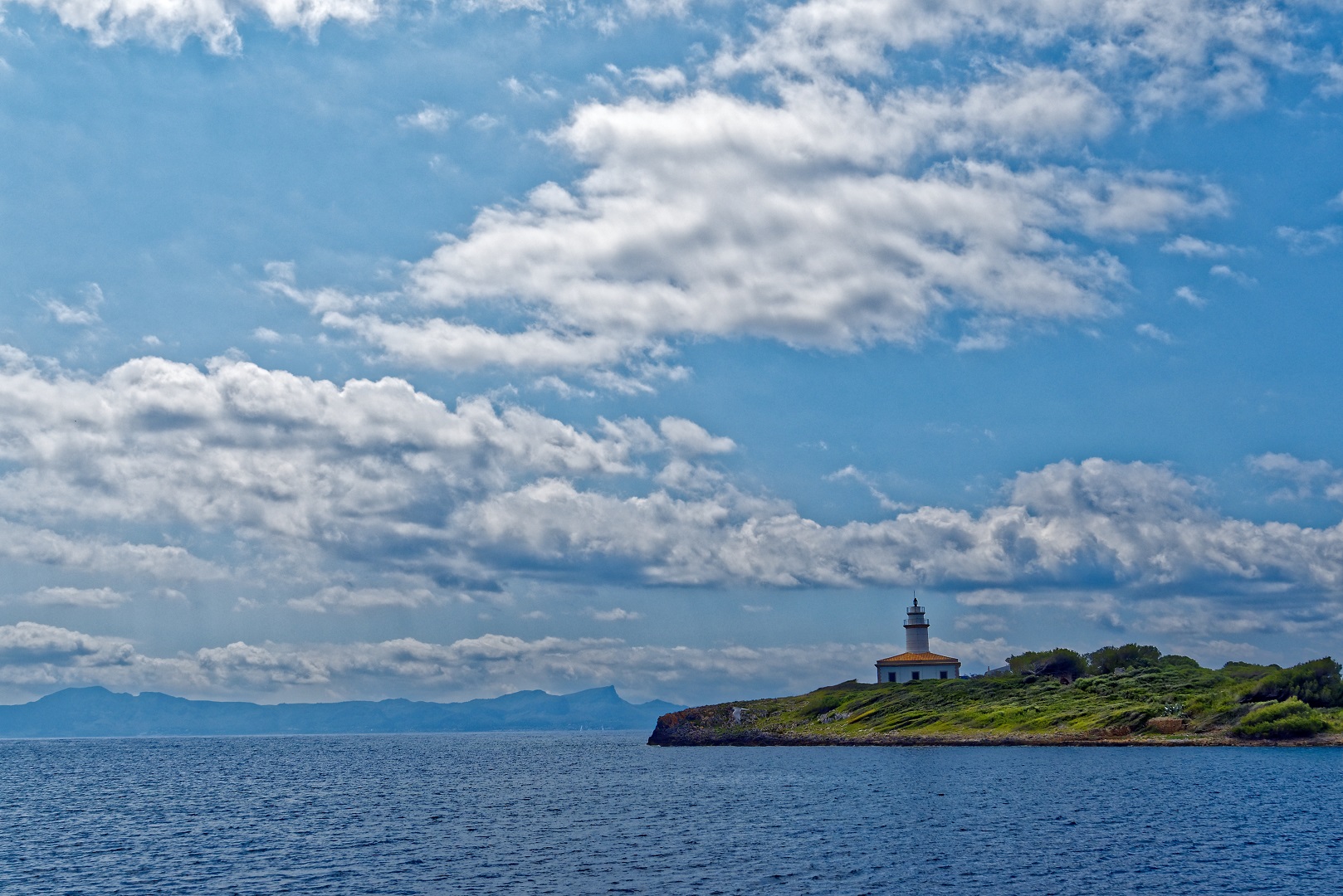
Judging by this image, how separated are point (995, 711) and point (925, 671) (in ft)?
101

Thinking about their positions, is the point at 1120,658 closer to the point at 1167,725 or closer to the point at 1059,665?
the point at 1059,665

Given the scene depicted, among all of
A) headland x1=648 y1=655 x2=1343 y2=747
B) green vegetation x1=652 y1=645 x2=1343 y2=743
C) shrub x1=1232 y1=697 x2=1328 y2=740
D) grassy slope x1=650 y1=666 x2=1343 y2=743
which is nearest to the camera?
shrub x1=1232 y1=697 x2=1328 y2=740

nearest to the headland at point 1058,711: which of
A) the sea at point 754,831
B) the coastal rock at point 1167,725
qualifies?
the coastal rock at point 1167,725

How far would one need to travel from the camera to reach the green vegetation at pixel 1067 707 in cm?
12575

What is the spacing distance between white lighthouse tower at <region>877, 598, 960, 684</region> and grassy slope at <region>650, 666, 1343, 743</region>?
343 centimetres

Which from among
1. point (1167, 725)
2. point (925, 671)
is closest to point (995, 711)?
point (1167, 725)

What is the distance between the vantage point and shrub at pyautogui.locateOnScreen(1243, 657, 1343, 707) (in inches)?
4988

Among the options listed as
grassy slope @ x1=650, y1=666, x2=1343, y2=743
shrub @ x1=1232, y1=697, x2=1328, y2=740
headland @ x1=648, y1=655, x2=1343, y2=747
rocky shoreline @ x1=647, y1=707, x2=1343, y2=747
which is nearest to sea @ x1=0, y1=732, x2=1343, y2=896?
rocky shoreline @ x1=647, y1=707, x2=1343, y2=747

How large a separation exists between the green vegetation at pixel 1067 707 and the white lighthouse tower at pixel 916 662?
124 inches

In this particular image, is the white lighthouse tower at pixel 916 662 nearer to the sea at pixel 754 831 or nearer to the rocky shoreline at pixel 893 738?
the rocky shoreline at pixel 893 738

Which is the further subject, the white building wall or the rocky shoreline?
the white building wall

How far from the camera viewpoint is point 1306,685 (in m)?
127

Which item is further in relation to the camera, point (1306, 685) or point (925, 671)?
point (925, 671)

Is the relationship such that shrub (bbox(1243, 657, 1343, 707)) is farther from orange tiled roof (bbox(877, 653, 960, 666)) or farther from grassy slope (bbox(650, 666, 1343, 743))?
orange tiled roof (bbox(877, 653, 960, 666))
